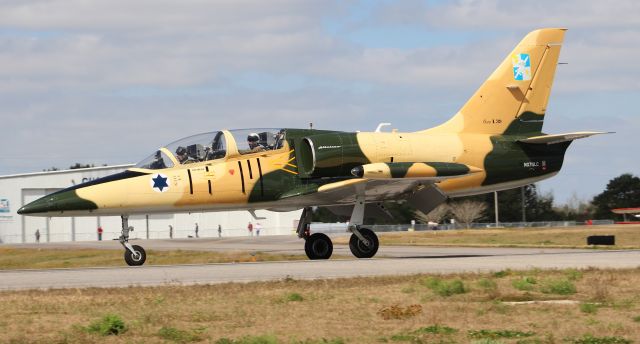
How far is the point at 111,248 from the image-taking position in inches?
2474

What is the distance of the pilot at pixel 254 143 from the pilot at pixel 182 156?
1.59m

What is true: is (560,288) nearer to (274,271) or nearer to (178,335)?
(274,271)

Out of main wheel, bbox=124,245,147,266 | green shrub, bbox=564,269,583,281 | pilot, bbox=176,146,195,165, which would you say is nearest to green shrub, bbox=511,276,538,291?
green shrub, bbox=564,269,583,281

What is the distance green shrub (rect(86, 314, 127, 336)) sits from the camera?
13.0 metres

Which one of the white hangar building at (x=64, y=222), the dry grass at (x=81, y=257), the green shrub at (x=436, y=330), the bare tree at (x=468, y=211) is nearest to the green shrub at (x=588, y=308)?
the green shrub at (x=436, y=330)

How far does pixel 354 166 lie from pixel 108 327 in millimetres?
14565

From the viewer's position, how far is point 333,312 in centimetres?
1488

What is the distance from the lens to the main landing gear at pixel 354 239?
27344 millimetres

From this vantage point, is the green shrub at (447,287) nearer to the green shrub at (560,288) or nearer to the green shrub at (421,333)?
the green shrub at (560,288)

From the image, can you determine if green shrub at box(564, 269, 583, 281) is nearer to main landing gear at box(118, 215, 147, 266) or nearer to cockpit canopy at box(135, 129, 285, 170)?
cockpit canopy at box(135, 129, 285, 170)

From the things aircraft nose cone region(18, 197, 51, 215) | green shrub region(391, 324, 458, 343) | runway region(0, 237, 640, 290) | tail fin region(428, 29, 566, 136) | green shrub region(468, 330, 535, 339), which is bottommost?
green shrub region(468, 330, 535, 339)

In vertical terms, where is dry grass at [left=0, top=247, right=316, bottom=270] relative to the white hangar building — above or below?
below

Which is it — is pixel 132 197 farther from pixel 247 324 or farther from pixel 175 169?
pixel 247 324

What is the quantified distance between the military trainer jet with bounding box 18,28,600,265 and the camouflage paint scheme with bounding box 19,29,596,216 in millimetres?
29
